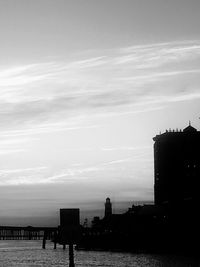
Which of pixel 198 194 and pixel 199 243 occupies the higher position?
pixel 198 194

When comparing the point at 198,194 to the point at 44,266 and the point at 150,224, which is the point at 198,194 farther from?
the point at 44,266

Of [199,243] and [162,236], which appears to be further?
[162,236]

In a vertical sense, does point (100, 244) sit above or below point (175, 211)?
below

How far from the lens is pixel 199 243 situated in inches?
5364

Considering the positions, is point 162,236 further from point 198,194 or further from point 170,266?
point 170,266

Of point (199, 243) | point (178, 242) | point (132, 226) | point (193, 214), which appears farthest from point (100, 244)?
point (199, 243)

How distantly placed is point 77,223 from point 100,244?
626ft

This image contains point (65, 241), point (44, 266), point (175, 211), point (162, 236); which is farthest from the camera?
point (175, 211)

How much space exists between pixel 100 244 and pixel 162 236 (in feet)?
141

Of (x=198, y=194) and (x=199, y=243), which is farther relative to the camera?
(x=198, y=194)

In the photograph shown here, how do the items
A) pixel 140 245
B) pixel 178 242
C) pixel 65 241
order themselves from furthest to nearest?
pixel 140 245
pixel 178 242
pixel 65 241

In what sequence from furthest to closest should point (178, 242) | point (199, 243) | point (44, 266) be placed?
point (178, 242) → point (199, 243) → point (44, 266)

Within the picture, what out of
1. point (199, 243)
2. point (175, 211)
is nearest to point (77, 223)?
→ point (199, 243)

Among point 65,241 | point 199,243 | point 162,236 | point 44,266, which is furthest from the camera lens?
point 162,236
